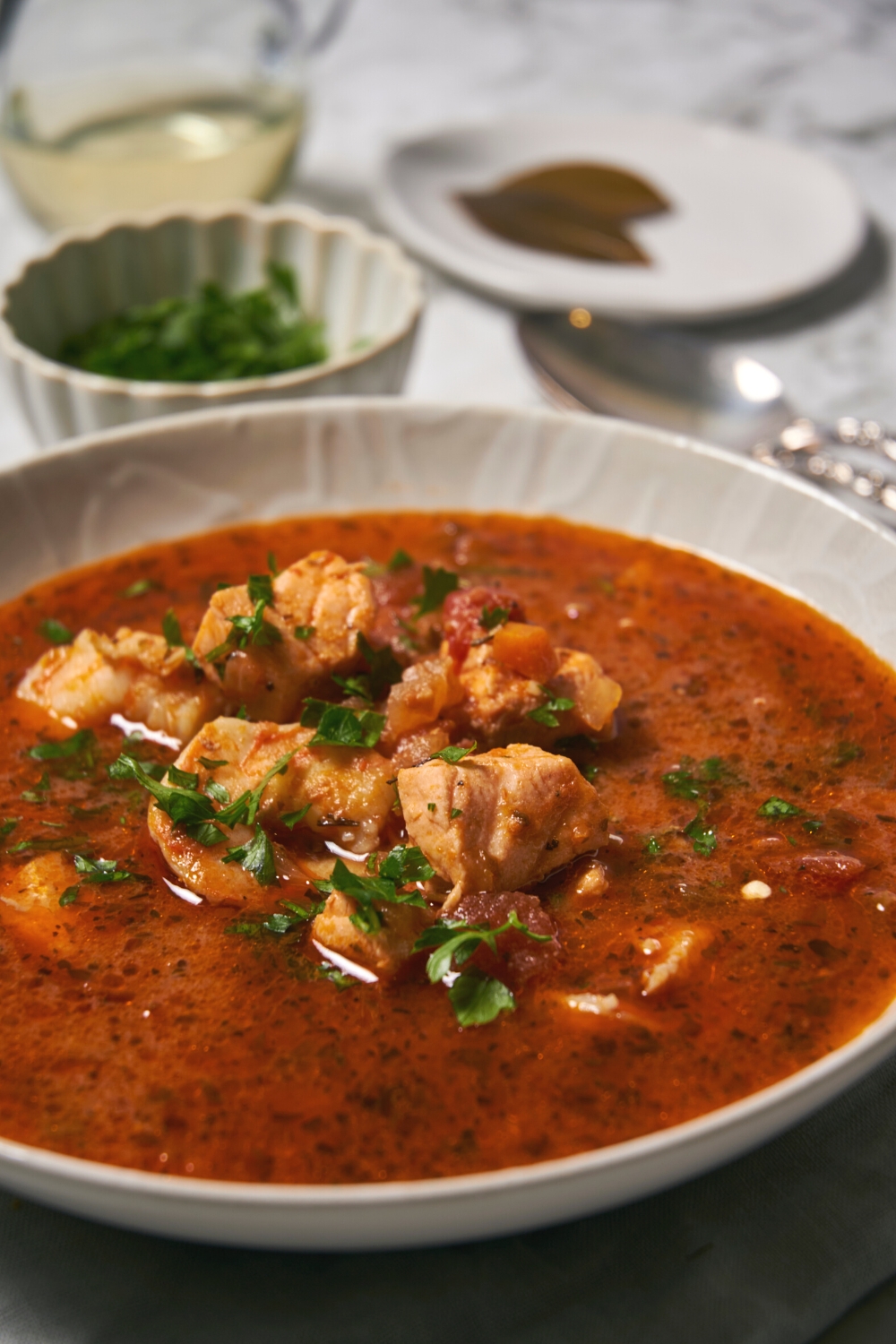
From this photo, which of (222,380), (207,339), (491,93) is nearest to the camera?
(222,380)

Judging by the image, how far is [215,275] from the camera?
4824 mm

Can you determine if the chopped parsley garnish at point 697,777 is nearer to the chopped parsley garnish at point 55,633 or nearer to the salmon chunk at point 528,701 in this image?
the salmon chunk at point 528,701

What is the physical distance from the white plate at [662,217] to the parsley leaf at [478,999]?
3.41m

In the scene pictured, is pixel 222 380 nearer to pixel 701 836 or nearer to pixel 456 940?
pixel 701 836

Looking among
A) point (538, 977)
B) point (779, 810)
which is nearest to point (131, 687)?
point (538, 977)

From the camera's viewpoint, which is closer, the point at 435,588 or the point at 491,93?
the point at 435,588

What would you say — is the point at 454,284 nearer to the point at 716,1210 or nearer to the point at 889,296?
the point at 889,296

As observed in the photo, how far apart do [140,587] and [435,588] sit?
82 cm

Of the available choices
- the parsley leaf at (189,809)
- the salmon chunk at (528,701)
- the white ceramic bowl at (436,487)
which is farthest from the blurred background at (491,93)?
the parsley leaf at (189,809)

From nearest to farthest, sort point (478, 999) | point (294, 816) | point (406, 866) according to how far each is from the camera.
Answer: point (478, 999), point (406, 866), point (294, 816)

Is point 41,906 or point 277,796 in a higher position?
point 277,796

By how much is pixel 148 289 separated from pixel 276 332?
21.1 inches

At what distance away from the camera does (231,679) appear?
→ 2873mm

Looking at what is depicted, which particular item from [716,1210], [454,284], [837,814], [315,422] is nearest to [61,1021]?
[716,1210]
